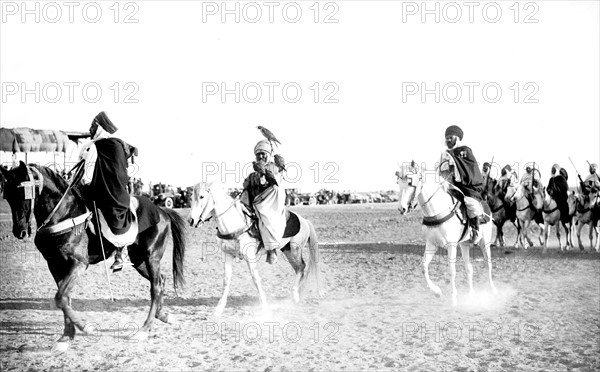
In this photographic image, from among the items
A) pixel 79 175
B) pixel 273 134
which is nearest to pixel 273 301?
pixel 273 134

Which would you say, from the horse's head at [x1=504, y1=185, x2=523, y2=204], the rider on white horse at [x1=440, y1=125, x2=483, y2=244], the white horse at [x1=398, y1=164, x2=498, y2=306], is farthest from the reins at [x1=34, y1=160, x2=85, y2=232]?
the horse's head at [x1=504, y1=185, x2=523, y2=204]

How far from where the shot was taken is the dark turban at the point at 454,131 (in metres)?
6.61

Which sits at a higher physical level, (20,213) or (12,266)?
(20,213)

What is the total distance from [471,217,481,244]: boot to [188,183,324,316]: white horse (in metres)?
2.01

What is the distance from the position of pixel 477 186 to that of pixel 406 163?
1295 millimetres

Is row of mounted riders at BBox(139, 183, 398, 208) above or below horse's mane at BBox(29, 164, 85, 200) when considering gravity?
below

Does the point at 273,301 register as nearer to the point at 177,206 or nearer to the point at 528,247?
the point at 528,247

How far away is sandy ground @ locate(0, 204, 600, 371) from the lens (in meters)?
5.19

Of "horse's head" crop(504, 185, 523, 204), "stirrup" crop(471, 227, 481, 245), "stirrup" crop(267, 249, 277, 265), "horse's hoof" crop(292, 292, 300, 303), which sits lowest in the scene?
"horse's hoof" crop(292, 292, 300, 303)

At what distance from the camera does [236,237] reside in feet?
20.6

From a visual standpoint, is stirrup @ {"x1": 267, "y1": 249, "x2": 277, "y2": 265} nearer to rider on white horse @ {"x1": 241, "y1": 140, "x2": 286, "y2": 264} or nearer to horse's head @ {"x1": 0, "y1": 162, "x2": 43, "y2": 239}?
rider on white horse @ {"x1": 241, "y1": 140, "x2": 286, "y2": 264}

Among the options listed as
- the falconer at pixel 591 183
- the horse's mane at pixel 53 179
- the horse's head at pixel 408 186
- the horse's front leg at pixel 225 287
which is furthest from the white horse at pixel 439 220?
the falconer at pixel 591 183

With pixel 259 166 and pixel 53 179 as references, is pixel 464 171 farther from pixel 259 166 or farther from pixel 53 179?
pixel 53 179

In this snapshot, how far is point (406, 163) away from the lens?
6230 millimetres
